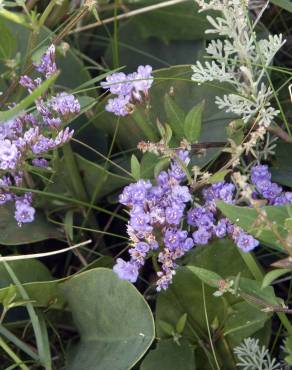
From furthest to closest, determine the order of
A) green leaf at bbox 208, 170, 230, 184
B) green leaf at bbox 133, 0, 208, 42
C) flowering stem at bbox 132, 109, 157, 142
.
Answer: green leaf at bbox 133, 0, 208, 42 → flowering stem at bbox 132, 109, 157, 142 → green leaf at bbox 208, 170, 230, 184

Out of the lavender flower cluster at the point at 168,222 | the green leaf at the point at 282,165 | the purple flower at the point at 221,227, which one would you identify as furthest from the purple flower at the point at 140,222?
the green leaf at the point at 282,165

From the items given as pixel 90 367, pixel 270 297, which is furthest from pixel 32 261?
pixel 270 297

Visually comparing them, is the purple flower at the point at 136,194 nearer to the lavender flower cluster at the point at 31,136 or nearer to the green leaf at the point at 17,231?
the lavender flower cluster at the point at 31,136

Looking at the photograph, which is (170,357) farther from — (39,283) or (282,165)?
(282,165)

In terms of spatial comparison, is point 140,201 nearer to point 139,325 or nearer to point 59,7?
point 139,325

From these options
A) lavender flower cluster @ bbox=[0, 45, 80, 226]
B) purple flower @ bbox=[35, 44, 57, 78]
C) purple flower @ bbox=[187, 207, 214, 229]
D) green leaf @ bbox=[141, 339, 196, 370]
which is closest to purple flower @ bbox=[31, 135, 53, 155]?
lavender flower cluster @ bbox=[0, 45, 80, 226]

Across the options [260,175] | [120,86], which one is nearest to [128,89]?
[120,86]

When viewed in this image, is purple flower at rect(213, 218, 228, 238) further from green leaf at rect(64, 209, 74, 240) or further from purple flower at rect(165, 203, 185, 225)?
green leaf at rect(64, 209, 74, 240)
